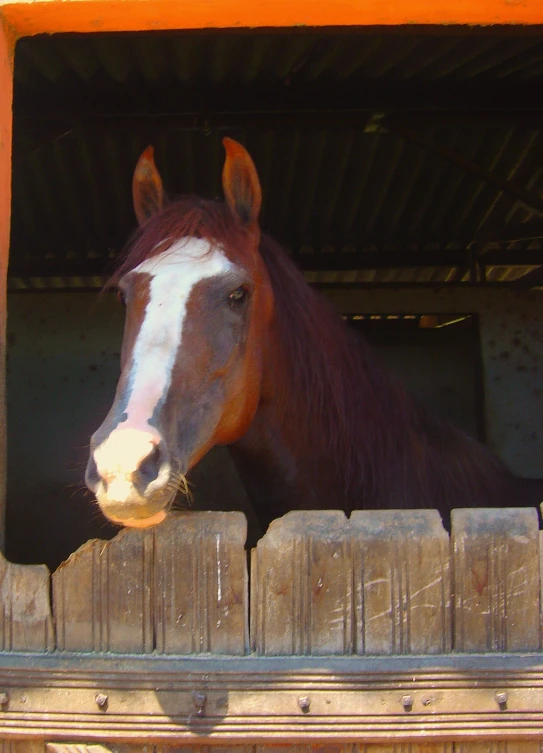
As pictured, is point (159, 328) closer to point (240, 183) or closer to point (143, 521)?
point (143, 521)

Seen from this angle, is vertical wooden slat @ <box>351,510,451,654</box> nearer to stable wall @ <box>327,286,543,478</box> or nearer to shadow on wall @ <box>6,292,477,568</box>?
shadow on wall @ <box>6,292,477,568</box>

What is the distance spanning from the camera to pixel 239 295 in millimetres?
1975

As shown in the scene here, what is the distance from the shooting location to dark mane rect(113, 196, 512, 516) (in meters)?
2.36

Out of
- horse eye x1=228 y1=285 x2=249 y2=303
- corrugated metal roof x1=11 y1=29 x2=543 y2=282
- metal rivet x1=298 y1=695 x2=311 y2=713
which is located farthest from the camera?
corrugated metal roof x1=11 y1=29 x2=543 y2=282

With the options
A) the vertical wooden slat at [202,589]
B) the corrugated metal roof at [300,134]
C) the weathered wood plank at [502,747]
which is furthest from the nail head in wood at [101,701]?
the corrugated metal roof at [300,134]

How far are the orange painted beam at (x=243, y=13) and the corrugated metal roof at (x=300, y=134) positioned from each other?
106 cm

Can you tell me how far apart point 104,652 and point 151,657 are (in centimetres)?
10

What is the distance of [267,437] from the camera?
91.3 inches

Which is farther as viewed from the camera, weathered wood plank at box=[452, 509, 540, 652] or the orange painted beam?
the orange painted beam

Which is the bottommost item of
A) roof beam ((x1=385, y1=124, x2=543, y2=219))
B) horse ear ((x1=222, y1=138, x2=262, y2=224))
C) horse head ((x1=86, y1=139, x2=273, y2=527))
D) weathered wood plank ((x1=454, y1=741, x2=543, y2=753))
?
weathered wood plank ((x1=454, y1=741, x2=543, y2=753))

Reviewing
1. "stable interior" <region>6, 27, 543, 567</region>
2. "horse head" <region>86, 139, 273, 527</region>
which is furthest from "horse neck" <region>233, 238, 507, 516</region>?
"stable interior" <region>6, 27, 543, 567</region>

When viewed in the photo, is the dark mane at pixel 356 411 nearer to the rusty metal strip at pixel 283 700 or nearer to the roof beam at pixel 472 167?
the rusty metal strip at pixel 283 700

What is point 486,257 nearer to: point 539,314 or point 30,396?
point 539,314

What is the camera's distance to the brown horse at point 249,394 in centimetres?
150
